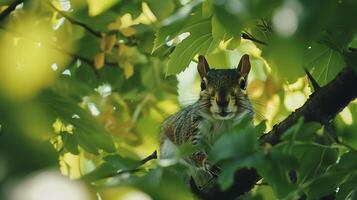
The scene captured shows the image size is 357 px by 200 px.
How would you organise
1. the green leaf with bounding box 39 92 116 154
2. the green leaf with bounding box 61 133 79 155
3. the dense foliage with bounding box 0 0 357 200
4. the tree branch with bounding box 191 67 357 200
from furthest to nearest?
the green leaf with bounding box 61 133 79 155 < the green leaf with bounding box 39 92 116 154 < the tree branch with bounding box 191 67 357 200 < the dense foliage with bounding box 0 0 357 200

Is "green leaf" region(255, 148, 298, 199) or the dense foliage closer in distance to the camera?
the dense foliage

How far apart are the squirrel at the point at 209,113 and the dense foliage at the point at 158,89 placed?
19 centimetres

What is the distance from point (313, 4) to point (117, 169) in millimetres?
684

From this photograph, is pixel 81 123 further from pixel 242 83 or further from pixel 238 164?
pixel 242 83

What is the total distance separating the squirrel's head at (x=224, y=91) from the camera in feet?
9.76

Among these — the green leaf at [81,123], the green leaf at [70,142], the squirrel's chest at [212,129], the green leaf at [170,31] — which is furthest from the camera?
the squirrel's chest at [212,129]

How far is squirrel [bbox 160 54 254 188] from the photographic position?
2979 mm

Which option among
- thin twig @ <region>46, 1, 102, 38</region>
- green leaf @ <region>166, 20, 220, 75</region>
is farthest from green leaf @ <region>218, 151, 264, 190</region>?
thin twig @ <region>46, 1, 102, 38</region>

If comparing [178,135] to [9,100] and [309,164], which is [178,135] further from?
[9,100]

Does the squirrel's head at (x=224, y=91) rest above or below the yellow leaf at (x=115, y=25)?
below

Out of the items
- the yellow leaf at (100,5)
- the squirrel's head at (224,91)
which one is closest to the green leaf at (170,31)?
the yellow leaf at (100,5)

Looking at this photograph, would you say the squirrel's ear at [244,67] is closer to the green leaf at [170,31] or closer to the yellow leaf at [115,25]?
the yellow leaf at [115,25]

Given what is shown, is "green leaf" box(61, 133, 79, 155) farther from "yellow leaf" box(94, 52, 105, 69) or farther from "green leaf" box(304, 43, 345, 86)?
"green leaf" box(304, 43, 345, 86)

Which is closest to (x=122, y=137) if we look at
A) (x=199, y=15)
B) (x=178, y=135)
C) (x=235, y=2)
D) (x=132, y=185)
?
(x=178, y=135)
